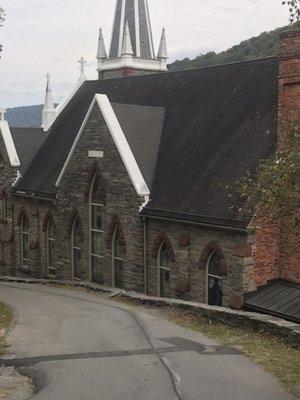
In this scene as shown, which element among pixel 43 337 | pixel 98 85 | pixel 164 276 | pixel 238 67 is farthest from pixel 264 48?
pixel 43 337

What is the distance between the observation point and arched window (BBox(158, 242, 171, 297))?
21.6m

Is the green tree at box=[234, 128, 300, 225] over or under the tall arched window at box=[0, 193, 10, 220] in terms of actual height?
over

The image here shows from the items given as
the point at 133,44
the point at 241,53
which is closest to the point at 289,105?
A: the point at 133,44

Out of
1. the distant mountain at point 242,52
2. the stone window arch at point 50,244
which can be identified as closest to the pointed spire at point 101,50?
the stone window arch at point 50,244

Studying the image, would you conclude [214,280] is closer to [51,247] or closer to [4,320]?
[4,320]

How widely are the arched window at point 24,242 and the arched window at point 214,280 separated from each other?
14.6 metres

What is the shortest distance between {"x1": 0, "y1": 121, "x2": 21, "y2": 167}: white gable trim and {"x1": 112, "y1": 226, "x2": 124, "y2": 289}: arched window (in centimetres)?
1119

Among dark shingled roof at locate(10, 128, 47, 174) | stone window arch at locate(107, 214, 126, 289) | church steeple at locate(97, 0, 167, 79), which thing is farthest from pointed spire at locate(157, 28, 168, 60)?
stone window arch at locate(107, 214, 126, 289)

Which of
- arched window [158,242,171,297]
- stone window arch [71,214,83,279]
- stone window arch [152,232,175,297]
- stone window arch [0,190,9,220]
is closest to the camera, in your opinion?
stone window arch [152,232,175,297]

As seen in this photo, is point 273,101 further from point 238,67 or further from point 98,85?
point 98,85

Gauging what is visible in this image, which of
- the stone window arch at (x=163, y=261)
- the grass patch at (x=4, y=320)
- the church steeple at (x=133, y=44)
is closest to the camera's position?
the grass patch at (x=4, y=320)

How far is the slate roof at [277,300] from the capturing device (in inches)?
649

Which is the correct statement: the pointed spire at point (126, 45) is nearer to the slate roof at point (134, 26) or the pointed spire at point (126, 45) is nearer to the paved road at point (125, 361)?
the slate roof at point (134, 26)

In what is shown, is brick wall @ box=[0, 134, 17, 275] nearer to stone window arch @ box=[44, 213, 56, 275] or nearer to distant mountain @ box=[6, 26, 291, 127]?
stone window arch @ box=[44, 213, 56, 275]
